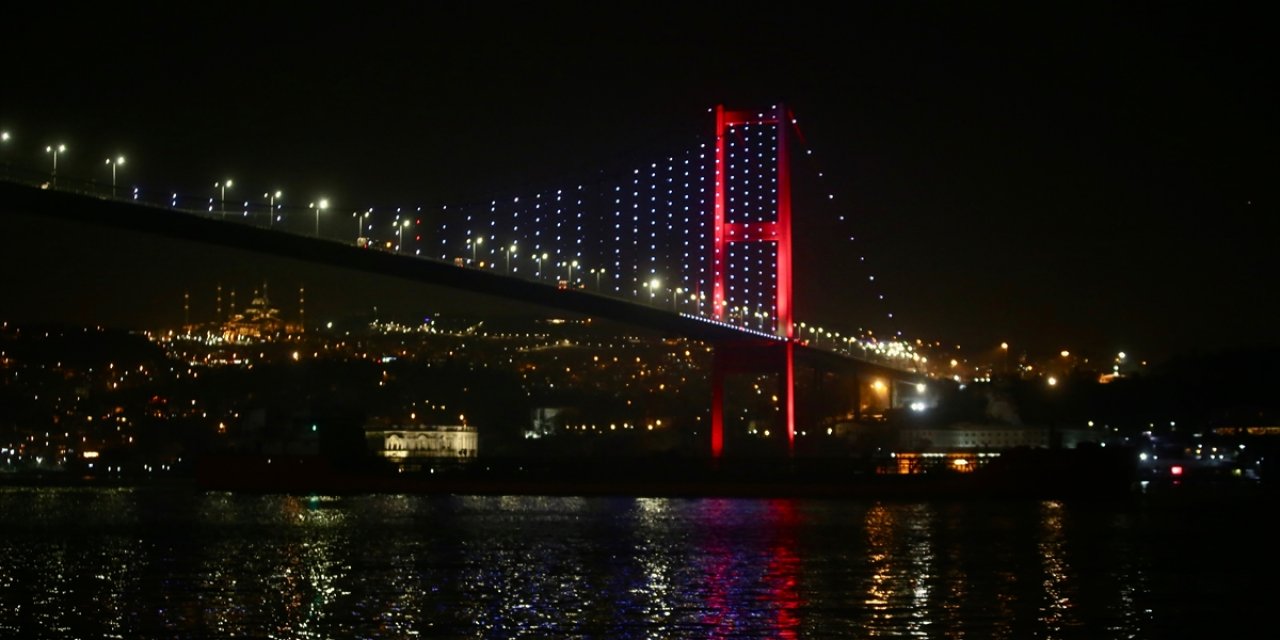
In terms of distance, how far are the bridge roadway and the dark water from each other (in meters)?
5.41

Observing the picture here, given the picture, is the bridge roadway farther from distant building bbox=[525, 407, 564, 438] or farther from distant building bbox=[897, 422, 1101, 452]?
distant building bbox=[525, 407, 564, 438]

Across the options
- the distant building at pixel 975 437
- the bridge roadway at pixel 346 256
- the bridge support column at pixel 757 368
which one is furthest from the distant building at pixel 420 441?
the distant building at pixel 975 437

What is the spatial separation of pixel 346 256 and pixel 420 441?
16218 mm

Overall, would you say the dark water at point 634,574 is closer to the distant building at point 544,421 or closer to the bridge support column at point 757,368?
the bridge support column at point 757,368

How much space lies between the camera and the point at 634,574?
15602 mm

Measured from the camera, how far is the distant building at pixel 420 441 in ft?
152

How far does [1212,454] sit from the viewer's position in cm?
5150

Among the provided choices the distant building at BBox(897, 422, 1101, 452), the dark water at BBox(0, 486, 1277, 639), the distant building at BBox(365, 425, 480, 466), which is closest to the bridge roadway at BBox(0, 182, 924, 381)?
the dark water at BBox(0, 486, 1277, 639)

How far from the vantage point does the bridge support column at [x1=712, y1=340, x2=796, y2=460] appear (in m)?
35.7

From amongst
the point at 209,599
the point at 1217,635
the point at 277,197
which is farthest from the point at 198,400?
the point at 1217,635

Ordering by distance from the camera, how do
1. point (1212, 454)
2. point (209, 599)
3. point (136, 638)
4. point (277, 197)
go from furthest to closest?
point (1212, 454), point (277, 197), point (209, 599), point (136, 638)

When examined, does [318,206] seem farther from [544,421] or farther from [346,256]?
[544,421]

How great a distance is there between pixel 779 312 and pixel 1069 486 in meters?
7.49

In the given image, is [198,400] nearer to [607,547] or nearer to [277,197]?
[277,197]
